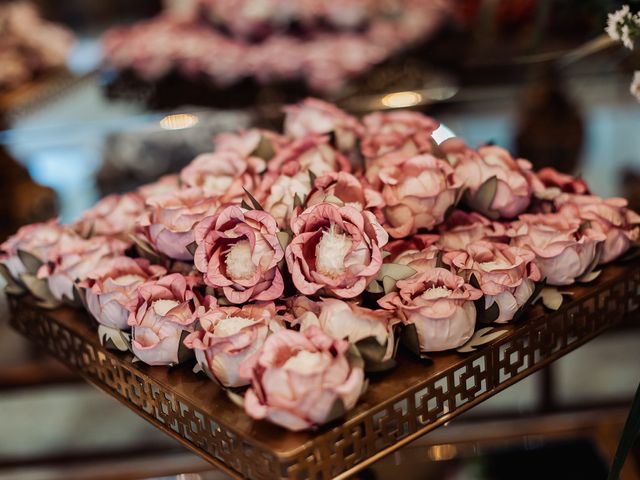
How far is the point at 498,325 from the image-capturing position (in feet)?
2.27

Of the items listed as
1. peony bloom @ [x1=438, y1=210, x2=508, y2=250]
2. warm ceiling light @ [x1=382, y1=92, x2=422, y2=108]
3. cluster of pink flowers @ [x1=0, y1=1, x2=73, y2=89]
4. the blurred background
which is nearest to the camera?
peony bloom @ [x1=438, y1=210, x2=508, y2=250]

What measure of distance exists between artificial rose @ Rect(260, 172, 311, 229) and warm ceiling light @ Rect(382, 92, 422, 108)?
3.14 ft

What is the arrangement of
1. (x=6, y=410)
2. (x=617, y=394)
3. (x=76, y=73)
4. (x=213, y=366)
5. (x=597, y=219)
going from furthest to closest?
(x=76, y=73) → (x=6, y=410) → (x=617, y=394) → (x=597, y=219) → (x=213, y=366)

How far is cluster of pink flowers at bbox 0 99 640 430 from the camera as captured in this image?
2.00ft

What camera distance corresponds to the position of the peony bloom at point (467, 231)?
0.76 metres

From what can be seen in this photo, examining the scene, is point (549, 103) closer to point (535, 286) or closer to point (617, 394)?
point (617, 394)

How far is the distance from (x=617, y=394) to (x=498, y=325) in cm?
91

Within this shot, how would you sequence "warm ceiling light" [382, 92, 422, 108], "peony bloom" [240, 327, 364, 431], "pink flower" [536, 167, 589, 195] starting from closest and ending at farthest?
"peony bloom" [240, 327, 364, 431], "pink flower" [536, 167, 589, 195], "warm ceiling light" [382, 92, 422, 108]

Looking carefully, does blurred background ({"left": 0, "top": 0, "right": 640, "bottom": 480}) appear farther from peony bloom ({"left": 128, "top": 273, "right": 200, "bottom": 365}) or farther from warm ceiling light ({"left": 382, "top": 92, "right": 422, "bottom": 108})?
peony bloom ({"left": 128, "top": 273, "right": 200, "bottom": 365})

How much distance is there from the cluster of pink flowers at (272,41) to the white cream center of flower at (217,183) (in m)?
1.05

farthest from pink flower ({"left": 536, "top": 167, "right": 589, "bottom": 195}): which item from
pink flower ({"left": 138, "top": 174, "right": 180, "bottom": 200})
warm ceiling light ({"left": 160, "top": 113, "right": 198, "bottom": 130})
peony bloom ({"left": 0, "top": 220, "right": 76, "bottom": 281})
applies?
warm ceiling light ({"left": 160, "top": 113, "right": 198, "bottom": 130})

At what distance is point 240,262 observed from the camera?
2.17 feet

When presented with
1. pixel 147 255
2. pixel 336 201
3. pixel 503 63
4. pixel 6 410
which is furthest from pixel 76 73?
pixel 336 201

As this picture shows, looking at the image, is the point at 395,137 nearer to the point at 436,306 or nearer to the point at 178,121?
the point at 436,306
